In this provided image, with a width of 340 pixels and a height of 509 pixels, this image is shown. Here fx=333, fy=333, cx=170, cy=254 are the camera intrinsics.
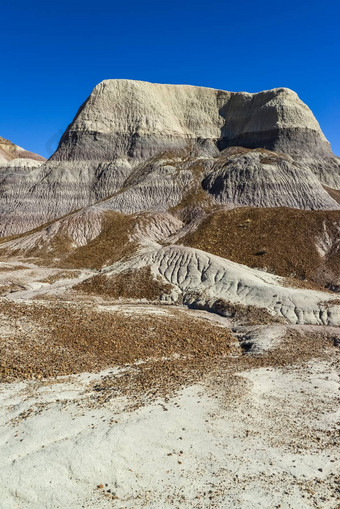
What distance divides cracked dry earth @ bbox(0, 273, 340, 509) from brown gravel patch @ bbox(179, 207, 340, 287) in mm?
14503

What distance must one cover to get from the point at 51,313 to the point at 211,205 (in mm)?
36656

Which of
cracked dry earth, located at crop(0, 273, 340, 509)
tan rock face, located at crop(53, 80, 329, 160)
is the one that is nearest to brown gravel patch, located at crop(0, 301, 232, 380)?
cracked dry earth, located at crop(0, 273, 340, 509)

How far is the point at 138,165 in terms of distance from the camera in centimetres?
6588

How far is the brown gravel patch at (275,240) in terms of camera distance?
2934 centimetres

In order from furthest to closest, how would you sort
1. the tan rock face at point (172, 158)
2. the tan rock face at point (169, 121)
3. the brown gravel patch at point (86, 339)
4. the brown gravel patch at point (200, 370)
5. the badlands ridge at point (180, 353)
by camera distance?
1. the tan rock face at point (169, 121)
2. the tan rock face at point (172, 158)
3. the brown gravel patch at point (86, 339)
4. the brown gravel patch at point (200, 370)
5. the badlands ridge at point (180, 353)

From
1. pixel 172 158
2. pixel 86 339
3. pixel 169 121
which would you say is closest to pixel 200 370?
pixel 86 339

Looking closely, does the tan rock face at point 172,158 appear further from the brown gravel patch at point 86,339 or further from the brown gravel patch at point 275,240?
the brown gravel patch at point 86,339

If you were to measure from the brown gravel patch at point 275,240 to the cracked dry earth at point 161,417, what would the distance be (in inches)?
571

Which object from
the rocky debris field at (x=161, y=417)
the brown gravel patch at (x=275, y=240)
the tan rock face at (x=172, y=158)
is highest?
the tan rock face at (x=172, y=158)

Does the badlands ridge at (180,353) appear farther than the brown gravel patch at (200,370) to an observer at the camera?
No

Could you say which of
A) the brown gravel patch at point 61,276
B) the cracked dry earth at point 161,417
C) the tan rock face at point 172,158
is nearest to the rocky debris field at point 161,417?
the cracked dry earth at point 161,417

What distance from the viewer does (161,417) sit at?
8508 millimetres

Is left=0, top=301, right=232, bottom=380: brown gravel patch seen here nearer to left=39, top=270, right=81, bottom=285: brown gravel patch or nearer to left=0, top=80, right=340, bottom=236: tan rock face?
left=39, top=270, right=81, bottom=285: brown gravel patch

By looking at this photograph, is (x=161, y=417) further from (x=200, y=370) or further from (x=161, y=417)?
(x=200, y=370)
